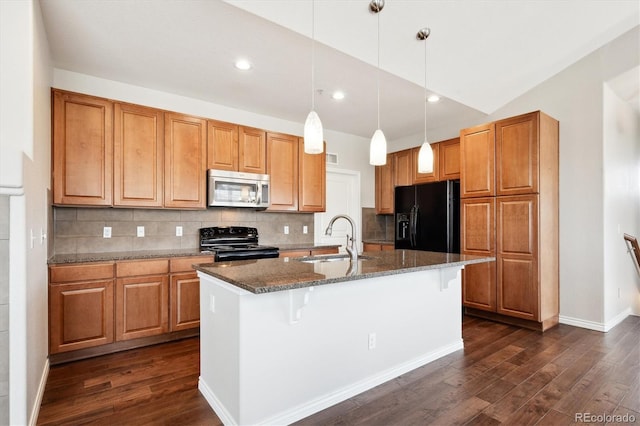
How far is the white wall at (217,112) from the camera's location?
3281 millimetres

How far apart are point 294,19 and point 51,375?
10.7ft

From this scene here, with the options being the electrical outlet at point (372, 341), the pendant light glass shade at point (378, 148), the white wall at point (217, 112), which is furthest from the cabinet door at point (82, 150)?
→ the electrical outlet at point (372, 341)

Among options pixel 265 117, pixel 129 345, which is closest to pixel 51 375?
pixel 129 345

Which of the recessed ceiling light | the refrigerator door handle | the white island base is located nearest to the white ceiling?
the recessed ceiling light

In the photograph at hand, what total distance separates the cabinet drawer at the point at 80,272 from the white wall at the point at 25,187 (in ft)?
0.65

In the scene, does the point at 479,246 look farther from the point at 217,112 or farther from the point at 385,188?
the point at 217,112

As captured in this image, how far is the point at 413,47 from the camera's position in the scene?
3.10 metres

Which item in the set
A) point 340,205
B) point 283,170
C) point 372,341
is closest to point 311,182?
point 283,170

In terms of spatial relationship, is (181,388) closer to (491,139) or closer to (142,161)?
(142,161)

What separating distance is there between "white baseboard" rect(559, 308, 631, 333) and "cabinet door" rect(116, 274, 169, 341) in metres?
4.31

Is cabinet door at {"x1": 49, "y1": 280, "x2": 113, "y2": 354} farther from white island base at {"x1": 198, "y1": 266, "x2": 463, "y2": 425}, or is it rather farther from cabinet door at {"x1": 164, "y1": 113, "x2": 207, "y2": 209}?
white island base at {"x1": 198, "y1": 266, "x2": 463, "y2": 425}

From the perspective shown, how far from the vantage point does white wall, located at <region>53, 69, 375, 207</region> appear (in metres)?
3.28

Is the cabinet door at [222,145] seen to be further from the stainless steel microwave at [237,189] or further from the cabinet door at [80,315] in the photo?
the cabinet door at [80,315]

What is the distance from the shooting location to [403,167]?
17.5 feet
